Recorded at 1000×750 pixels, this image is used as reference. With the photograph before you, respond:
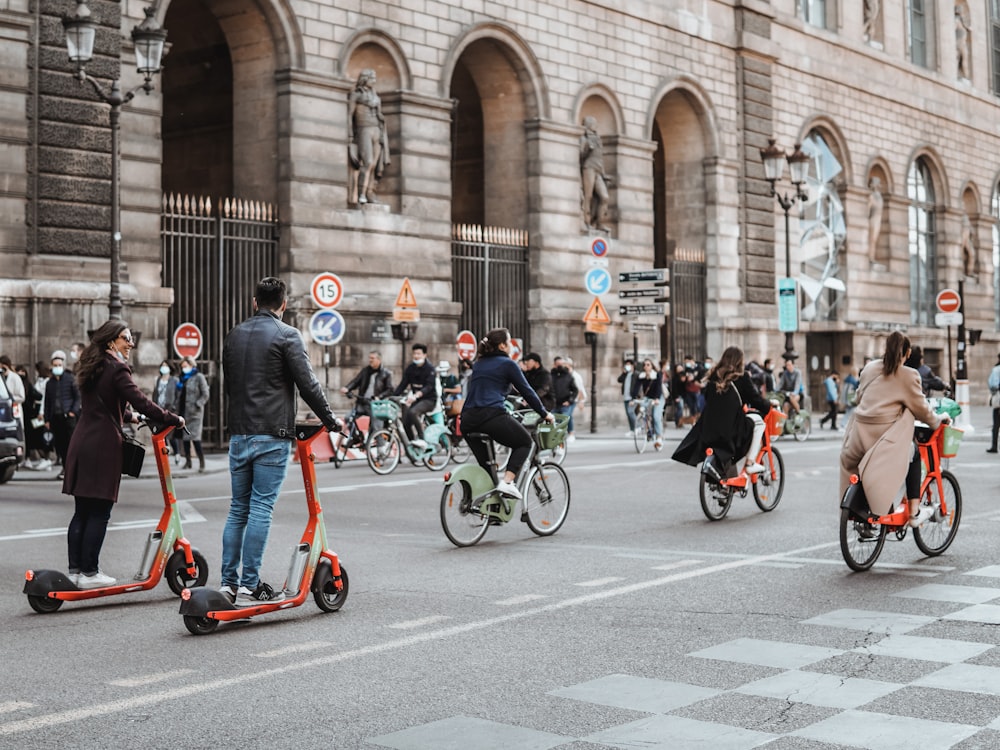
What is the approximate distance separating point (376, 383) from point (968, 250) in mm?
33035

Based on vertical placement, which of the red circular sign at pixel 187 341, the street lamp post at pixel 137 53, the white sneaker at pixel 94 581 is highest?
the street lamp post at pixel 137 53

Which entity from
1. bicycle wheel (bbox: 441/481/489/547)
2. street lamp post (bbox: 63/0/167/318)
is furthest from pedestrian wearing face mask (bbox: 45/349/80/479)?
bicycle wheel (bbox: 441/481/489/547)

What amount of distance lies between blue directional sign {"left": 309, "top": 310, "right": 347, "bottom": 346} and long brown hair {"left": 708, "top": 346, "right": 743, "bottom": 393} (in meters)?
9.29

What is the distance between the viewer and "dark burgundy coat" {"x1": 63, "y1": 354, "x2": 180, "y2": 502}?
8.33 metres

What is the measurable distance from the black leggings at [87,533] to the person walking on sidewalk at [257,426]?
42.7 inches

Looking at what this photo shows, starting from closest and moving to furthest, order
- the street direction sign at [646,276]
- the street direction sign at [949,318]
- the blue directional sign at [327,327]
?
the blue directional sign at [327,327], the street direction sign at [646,276], the street direction sign at [949,318]

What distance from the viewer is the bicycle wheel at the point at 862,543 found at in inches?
373

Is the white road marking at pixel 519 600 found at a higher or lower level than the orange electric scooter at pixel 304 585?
lower

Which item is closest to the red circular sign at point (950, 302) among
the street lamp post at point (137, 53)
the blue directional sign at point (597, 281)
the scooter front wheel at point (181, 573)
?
the blue directional sign at point (597, 281)

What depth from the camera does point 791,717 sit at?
5.57m

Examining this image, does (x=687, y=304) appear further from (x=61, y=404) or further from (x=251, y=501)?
(x=251, y=501)

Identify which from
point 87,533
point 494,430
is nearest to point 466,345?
point 494,430

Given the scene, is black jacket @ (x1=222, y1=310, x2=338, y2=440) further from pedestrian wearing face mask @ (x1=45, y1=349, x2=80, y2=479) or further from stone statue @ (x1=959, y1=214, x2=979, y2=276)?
stone statue @ (x1=959, y1=214, x2=979, y2=276)

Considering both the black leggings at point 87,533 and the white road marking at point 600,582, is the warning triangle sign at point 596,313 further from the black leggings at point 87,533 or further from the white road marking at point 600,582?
the black leggings at point 87,533
